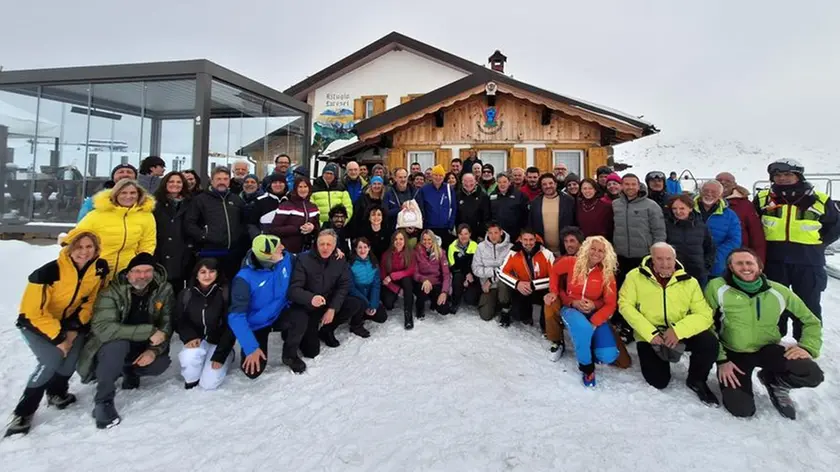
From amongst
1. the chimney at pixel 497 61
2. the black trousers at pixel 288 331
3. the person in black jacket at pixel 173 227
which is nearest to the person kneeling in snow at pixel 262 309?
the black trousers at pixel 288 331

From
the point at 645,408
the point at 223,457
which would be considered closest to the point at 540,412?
the point at 645,408

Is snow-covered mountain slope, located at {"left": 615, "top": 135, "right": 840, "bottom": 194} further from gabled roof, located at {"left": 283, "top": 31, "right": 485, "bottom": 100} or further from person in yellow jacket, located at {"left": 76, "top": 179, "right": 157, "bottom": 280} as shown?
person in yellow jacket, located at {"left": 76, "top": 179, "right": 157, "bottom": 280}

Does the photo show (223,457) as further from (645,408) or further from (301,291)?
(645,408)

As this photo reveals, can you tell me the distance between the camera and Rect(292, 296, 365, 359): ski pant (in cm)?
389

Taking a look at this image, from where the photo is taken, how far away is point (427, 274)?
495 centimetres

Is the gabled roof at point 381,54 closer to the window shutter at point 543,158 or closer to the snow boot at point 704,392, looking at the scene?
the window shutter at point 543,158

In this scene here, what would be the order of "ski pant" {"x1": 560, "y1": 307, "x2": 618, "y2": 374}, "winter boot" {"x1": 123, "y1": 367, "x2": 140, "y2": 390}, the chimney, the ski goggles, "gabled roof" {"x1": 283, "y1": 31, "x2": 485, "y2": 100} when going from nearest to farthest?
"winter boot" {"x1": 123, "y1": 367, "x2": 140, "y2": 390}
"ski pant" {"x1": 560, "y1": 307, "x2": 618, "y2": 374}
the ski goggles
"gabled roof" {"x1": 283, "y1": 31, "x2": 485, "y2": 100}
the chimney

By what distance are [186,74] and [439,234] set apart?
20.9 ft

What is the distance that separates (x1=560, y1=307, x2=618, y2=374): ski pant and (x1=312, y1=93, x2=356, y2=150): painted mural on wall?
14853mm

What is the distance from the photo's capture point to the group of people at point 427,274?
3014 mm

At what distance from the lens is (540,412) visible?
9.89ft

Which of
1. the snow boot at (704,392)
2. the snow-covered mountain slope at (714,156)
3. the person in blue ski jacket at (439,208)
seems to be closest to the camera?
the snow boot at (704,392)

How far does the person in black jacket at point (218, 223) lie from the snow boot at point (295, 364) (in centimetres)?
119

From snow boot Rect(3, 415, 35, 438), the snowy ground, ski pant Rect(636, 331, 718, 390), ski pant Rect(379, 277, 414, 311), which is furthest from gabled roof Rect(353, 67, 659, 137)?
snow boot Rect(3, 415, 35, 438)
